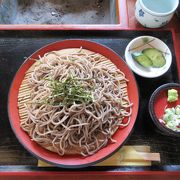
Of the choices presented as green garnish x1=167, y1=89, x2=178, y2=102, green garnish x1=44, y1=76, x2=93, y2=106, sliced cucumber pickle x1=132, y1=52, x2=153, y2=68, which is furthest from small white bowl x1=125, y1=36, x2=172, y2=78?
green garnish x1=44, y1=76, x2=93, y2=106

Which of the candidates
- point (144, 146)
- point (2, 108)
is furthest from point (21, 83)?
point (144, 146)

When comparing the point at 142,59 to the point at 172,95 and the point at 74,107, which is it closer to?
the point at 172,95

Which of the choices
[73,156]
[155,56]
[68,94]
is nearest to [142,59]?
[155,56]

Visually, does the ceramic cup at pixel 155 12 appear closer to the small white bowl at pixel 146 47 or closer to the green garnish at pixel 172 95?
the small white bowl at pixel 146 47

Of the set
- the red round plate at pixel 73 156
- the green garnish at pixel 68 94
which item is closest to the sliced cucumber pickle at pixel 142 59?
the red round plate at pixel 73 156

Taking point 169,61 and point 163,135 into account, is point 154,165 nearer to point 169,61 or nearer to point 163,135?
point 163,135

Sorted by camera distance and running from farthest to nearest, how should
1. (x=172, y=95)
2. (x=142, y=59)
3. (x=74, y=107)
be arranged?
(x=142, y=59)
(x=172, y=95)
(x=74, y=107)
